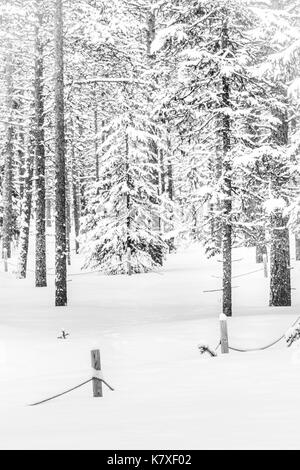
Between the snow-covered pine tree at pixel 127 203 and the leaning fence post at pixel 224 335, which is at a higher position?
the snow-covered pine tree at pixel 127 203

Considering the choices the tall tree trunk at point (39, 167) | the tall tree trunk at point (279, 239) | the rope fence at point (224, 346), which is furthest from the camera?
the tall tree trunk at point (39, 167)

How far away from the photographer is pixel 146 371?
422 inches

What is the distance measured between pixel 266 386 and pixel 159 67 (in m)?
11.6

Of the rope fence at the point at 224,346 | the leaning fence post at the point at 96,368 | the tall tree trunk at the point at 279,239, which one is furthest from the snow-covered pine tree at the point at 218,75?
the leaning fence post at the point at 96,368

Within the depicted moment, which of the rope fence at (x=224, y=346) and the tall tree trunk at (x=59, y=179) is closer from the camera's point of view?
the rope fence at (x=224, y=346)

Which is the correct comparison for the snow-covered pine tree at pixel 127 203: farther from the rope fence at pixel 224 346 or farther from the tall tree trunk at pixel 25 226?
the rope fence at pixel 224 346

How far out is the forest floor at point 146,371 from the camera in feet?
22.1

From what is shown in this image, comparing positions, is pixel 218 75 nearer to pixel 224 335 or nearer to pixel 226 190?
pixel 226 190

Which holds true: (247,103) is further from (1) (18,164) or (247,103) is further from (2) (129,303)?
(1) (18,164)

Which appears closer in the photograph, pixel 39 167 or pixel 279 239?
pixel 279 239

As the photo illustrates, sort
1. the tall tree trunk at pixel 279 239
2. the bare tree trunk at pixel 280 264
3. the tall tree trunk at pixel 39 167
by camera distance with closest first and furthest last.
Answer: the tall tree trunk at pixel 279 239
the bare tree trunk at pixel 280 264
the tall tree trunk at pixel 39 167

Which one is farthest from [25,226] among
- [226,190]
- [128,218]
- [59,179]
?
[226,190]

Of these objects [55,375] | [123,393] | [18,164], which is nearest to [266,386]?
[123,393]

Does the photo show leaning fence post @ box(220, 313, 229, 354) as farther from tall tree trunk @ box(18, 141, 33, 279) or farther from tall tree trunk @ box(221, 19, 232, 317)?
tall tree trunk @ box(18, 141, 33, 279)
